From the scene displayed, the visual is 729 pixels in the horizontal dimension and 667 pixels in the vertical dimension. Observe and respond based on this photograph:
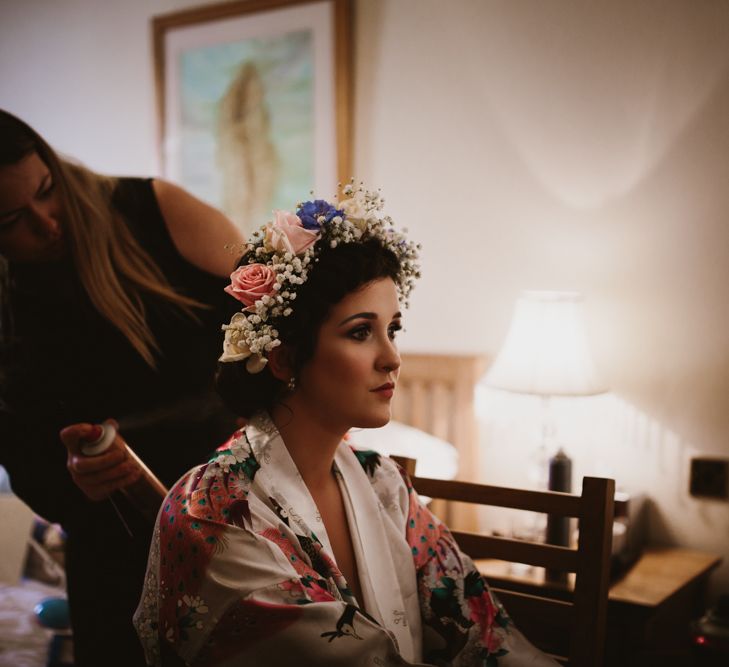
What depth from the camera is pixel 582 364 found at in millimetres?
1958

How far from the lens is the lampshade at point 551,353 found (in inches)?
76.2

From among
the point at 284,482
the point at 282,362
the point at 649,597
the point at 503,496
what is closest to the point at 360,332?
the point at 282,362

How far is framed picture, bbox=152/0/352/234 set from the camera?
2557 mm

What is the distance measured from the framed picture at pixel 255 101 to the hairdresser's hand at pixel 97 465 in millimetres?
1627

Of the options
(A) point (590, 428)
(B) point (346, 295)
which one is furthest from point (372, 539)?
(A) point (590, 428)

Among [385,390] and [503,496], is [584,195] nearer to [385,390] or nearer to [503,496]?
[503,496]

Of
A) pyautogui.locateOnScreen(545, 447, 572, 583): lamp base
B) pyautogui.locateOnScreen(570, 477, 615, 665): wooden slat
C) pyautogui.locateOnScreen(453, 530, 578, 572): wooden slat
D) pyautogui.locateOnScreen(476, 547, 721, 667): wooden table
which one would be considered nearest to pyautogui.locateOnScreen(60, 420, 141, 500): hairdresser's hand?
pyautogui.locateOnScreen(453, 530, 578, 572): wooden slat

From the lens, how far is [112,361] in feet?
4.69

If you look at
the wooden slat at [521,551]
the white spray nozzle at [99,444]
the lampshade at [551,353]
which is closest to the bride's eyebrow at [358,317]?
the white spray nozzle at [99,444]

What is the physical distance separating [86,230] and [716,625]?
1641 millimetres

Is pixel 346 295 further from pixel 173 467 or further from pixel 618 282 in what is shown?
pixel 618 282

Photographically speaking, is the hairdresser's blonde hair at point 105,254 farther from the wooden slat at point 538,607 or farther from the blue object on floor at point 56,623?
the blue object on floor at point 56,623

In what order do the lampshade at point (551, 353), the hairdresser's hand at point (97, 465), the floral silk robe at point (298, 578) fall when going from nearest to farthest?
the floral silk robe at point (298, 578) < the hairdresser's hand at point (97, 465) < the lampshade at point (551, 353)

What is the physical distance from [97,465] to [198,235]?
54 cm
